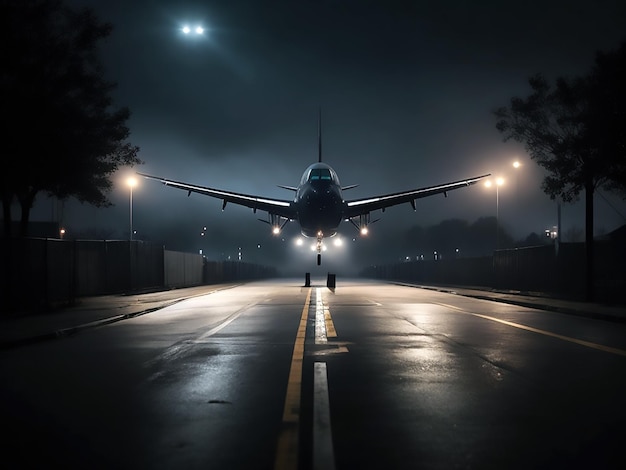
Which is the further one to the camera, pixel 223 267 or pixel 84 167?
pixel 223 267

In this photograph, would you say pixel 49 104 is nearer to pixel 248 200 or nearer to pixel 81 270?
pixel 81 270

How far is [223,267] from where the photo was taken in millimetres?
59938

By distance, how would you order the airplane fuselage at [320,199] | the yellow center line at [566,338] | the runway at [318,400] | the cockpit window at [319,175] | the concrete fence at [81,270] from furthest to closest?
1. the cockpit window at [319,175]
2. the airplane fuselage at [320,199]
3. the concrete fence at [81,270]
4. the yellow center line at [566,338]
5. the runway at [318,400]

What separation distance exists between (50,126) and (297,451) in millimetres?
17696

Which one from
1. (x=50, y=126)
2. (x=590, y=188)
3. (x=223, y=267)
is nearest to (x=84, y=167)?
(x=50, y=126)

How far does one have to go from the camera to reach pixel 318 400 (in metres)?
6.58

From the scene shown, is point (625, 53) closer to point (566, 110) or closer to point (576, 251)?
point (566, 110)

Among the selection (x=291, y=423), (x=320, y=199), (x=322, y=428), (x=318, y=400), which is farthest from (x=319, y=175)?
(x=322, y=428)

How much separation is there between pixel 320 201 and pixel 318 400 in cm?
2727

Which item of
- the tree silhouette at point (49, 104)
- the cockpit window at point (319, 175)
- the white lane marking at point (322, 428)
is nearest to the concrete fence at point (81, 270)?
the tree silhouette at point (49, 104)

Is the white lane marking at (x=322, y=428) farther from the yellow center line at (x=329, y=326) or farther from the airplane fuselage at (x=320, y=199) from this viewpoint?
the airplane fuselage at (x=320, y=199)

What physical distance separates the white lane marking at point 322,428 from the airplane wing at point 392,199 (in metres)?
33.4

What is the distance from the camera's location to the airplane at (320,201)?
33875 millimetres

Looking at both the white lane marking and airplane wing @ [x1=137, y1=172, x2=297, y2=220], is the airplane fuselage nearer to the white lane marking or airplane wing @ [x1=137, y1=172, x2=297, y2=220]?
airplane wing @ [x1=137, y1=172, x2=297, y2=220]
